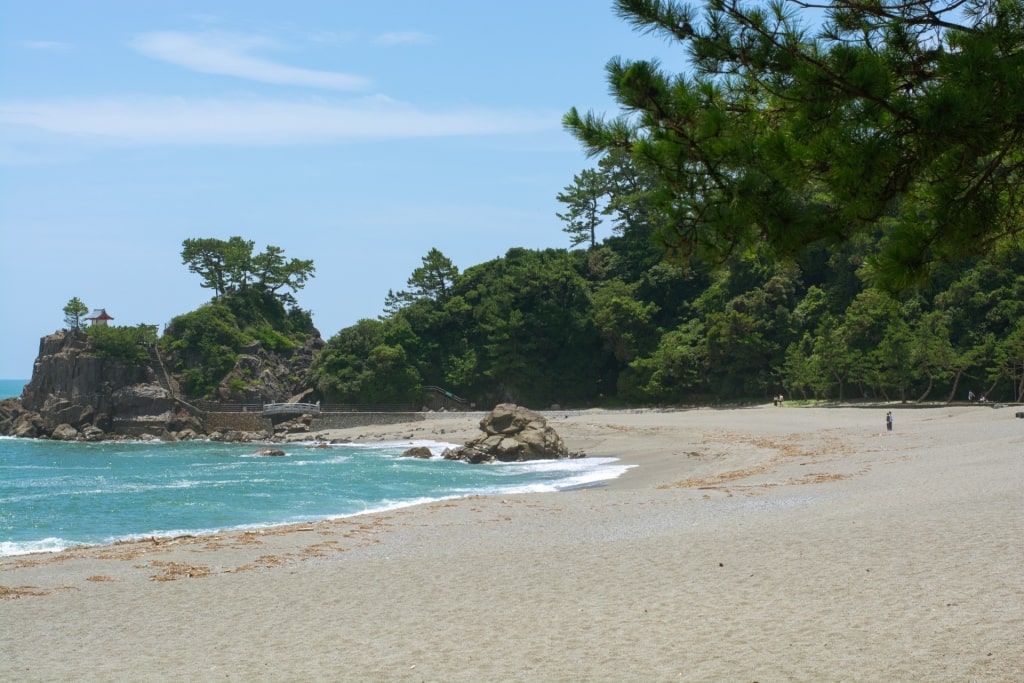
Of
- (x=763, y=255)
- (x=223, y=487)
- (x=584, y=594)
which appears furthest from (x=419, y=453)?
(x=763, y=255)

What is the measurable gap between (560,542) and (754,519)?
9.18ft

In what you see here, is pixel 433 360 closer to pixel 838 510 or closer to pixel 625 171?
pixel 625 171

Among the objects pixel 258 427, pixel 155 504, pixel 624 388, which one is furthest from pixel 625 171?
pixel 155 504

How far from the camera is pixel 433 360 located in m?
61.8

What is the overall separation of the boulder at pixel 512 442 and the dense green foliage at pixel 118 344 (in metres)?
33.5

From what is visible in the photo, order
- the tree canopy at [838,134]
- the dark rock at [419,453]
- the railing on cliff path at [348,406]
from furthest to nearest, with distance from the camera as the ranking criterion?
1. the railing on cliff path at [348,406]
2. the dark rock at [419,453]
3. the tree canopy at [838,134]

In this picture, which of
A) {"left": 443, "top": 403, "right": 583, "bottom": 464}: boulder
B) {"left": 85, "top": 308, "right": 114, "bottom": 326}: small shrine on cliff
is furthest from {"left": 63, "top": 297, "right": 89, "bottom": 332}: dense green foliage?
{"left": 443, "top": 403, "right": 583, "bottom": 464}: boulder

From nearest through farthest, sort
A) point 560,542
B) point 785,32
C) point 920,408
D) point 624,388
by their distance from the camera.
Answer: point 785,32 → point 560,542 → point 920,408 → point 624,388

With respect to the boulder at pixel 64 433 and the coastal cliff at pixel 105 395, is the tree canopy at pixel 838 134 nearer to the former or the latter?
the coastal cliff at pixel 105 395

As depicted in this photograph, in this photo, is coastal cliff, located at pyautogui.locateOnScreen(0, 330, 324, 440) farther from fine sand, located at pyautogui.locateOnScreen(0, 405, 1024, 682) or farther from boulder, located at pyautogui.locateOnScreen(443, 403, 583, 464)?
fine sand, located at pyautogui.locateOnScreen(0, 405, 1024, 682)

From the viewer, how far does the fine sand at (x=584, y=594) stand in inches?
287

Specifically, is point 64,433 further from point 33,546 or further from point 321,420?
point 33,546

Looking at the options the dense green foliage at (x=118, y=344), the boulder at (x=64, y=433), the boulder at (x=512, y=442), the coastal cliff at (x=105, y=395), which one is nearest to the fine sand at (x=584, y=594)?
the boulder at (x=512, y=442)

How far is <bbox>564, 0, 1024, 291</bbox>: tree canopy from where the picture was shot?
6.08m
